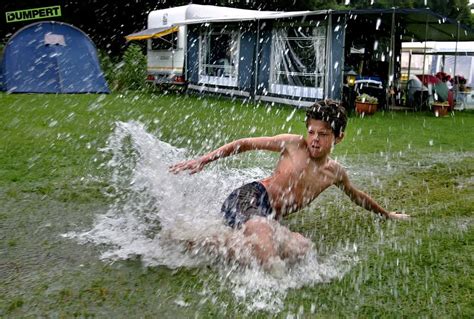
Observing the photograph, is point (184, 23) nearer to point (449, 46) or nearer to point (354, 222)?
point (449, 46)

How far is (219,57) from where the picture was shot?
19547mm

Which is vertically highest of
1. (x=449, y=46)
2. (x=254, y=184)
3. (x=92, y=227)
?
(x=449, y=46)

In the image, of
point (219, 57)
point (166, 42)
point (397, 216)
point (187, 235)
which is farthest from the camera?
point (166, 42)

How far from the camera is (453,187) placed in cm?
605

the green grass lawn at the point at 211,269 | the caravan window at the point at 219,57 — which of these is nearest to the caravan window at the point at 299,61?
the caravan window at the point at 219,57

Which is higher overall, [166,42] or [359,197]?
[166,42]

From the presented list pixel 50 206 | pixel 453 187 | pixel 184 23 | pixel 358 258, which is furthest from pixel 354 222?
pixel 184 23

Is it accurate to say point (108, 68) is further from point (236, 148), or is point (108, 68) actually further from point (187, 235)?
point (187, 235)

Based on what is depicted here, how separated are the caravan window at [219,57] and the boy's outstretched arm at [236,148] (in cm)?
1478

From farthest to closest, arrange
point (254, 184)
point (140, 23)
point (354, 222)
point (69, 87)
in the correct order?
point (140, 23), point (69, 87), point (354, 222), point (254, 184)

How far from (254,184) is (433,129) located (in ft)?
29.1

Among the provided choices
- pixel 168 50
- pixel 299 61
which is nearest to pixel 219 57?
pixel 168 50

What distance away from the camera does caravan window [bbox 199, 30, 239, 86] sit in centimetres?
1878

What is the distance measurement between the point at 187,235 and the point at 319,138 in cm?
114
